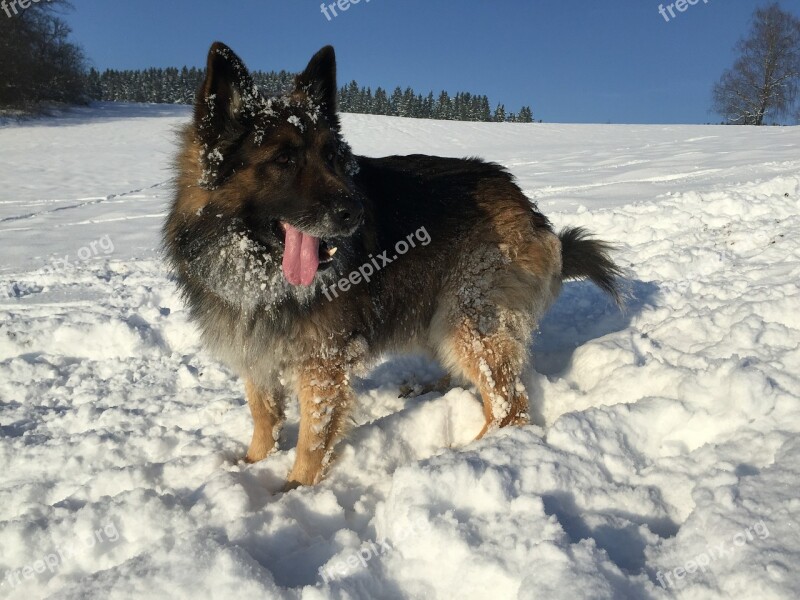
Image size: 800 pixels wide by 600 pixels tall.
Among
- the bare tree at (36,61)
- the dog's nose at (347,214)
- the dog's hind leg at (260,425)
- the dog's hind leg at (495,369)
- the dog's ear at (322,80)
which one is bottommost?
the dog's hind leg at (260,425)

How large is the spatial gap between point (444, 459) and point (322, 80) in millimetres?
2427

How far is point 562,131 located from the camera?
2903 cm

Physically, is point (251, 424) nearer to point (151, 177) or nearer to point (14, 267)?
point (14, 267)

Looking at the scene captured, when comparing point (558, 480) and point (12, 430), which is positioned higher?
point (558, 480)

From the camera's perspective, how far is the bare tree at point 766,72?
3812 cm

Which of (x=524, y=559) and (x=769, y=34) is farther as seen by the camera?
(x=769, y=34)

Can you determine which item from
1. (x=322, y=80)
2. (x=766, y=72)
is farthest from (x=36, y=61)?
(x=766, y=72)

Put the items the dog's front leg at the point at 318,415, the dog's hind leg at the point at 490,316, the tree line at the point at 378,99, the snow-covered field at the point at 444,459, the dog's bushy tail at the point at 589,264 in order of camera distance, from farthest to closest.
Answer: the tree line at the point at 378,99
the dog's bushy tail at the point at 589,264
the dog's hind leg at the point at 490,316
the dog's front leg at the point at 318,415
the snow-covered field at the point at 444,459

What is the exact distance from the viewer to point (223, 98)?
9.13ft

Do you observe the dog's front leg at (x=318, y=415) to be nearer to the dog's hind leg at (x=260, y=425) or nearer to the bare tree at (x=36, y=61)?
the dog's hind leg at (x=260, y=425)

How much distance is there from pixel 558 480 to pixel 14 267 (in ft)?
24.0

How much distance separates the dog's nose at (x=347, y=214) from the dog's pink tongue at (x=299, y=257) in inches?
8.8

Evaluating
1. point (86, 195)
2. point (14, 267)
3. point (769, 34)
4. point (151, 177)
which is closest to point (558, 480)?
point (14, 267)

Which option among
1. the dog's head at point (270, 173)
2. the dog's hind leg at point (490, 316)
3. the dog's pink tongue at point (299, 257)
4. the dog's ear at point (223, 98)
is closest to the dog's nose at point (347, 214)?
the dog's head at point (270, 173)
